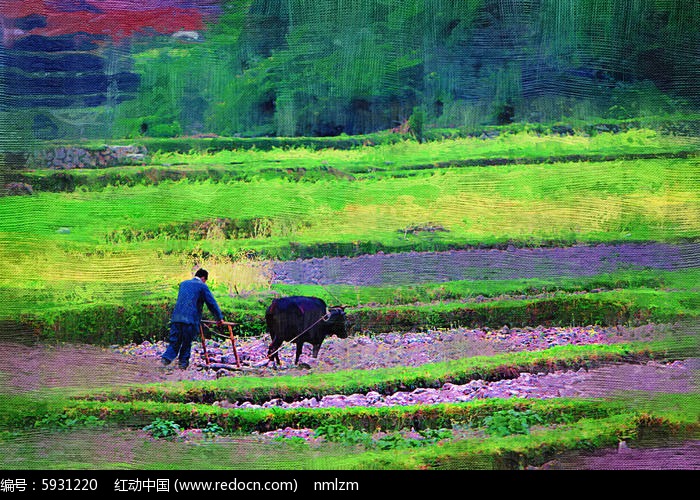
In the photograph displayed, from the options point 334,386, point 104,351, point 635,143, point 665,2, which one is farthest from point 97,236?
point 665,2

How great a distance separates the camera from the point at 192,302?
6539 mm

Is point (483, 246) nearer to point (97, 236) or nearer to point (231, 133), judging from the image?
point (231, 133)

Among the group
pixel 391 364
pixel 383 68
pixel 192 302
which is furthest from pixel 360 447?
pixel 383 68

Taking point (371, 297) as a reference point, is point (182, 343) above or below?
below

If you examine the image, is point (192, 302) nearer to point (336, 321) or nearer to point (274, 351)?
point (274, 351)

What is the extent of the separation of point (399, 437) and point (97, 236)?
296 centimetres

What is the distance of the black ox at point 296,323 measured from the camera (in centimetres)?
654

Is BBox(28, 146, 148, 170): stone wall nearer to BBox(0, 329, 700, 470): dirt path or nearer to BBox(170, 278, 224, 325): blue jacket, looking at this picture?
BBox(170, 278, 224, 325): blue jacket

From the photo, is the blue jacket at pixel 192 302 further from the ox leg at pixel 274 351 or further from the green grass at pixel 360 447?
the green grass at pixel 360 447

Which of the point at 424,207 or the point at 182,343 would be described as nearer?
the point at 182,343

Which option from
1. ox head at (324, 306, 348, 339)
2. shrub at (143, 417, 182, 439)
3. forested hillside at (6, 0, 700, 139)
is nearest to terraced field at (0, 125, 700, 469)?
shrub at (143, 417, 182, 439)

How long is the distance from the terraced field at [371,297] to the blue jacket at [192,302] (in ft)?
0.71

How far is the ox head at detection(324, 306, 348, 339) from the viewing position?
664 centimetres

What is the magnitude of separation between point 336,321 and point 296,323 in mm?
330
